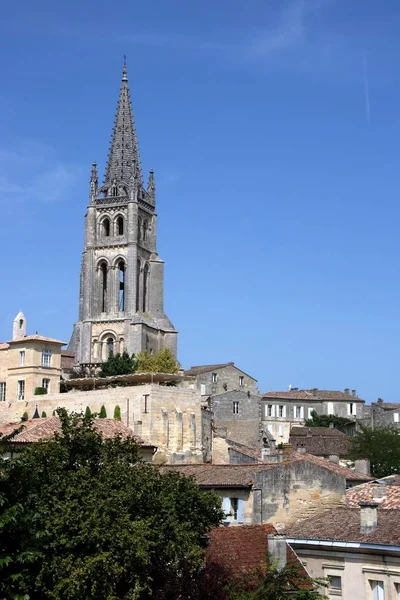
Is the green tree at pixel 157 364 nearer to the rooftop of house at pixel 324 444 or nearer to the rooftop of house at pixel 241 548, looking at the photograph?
the rooftop of house at pixel 324 444

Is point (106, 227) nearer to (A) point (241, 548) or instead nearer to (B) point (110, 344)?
(B) point (110, 344)

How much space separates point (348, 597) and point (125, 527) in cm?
816

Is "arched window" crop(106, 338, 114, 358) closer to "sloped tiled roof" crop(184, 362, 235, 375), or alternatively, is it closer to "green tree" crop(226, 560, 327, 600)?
"sloped tiled roof" crop(184, 362, 235, 375)

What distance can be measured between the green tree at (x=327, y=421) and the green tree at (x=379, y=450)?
28.6 m

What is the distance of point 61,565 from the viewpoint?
22734mm

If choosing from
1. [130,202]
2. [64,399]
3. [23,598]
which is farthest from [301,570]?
[130,202]

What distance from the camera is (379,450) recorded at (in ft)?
251

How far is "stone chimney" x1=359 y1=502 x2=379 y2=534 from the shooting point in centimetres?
2927

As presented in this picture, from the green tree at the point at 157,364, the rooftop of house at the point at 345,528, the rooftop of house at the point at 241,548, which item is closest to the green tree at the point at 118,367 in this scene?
the green tree at the point at 157,364

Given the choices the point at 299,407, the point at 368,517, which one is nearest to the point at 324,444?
the point at 299,407

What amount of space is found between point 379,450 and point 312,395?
4188cm

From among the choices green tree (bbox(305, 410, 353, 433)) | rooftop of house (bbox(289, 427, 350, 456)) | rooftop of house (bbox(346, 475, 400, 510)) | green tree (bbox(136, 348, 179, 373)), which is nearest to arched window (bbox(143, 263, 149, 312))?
green tree (bbox(136, 348, 179, 373))

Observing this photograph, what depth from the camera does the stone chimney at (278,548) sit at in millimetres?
27672

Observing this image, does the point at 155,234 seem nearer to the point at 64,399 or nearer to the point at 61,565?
the point at 64,399
